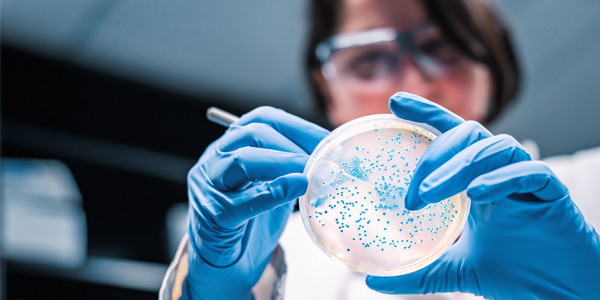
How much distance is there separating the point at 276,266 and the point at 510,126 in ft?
11.5

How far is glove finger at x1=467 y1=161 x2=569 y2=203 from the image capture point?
542 millimetres

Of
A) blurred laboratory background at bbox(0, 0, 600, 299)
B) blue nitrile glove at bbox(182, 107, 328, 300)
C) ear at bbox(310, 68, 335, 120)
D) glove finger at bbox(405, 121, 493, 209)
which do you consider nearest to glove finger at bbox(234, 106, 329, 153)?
blue nitrile glove at bbox(182, 107, 328, 300)

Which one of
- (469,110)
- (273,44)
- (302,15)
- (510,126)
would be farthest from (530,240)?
(510,126)

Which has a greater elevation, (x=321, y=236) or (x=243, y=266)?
(x=321, y=236)

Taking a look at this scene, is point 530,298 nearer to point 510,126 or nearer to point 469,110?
point 469,110

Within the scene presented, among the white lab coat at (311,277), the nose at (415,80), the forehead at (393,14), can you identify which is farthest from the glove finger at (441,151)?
the forehead at (393,14)

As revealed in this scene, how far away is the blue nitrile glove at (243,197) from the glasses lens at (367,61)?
29.3 inches

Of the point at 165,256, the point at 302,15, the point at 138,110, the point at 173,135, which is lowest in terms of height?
the point at 165,256

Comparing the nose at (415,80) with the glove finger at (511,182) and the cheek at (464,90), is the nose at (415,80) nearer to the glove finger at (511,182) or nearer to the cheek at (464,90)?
the cheek at (464,90)

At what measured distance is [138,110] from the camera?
286 cm

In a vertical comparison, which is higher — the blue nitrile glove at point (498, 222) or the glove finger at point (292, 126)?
the glove finger at point (292, 126)

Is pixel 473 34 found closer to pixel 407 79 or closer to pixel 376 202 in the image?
pixel 407 79

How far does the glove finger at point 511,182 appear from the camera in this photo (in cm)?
54

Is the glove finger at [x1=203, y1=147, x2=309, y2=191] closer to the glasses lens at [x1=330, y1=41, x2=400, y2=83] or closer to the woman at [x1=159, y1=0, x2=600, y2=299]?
the woman at [x1=159, y1=0, x2=600, y2=299]
